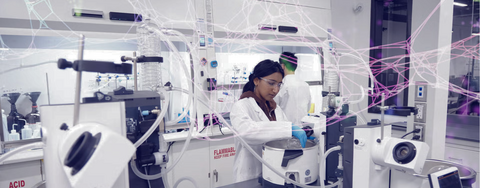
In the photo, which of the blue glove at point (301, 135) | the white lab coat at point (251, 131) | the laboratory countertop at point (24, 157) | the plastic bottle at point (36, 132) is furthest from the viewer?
the plastic bottle at point (36, 132)

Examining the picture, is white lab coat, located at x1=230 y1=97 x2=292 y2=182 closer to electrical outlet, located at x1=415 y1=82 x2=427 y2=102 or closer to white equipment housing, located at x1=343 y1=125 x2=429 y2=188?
white equipment housing, located at x1=343 y1=125 x2=429 y2=188

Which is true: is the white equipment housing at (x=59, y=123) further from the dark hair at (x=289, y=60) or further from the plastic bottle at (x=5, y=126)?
the dark hair at (x=289, y=60)

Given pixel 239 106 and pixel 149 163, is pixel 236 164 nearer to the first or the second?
pixel 239 106

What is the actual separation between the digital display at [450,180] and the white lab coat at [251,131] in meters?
0.73

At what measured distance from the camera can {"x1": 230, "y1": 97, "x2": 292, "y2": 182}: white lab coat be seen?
1.57m

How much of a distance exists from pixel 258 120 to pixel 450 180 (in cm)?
109

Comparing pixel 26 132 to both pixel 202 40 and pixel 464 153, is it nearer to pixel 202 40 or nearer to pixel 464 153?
pixel 202 40

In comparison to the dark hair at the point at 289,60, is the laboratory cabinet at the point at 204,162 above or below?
below

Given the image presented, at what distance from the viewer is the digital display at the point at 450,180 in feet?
3.37

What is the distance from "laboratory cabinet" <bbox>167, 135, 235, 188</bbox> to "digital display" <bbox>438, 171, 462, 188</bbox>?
1.81m

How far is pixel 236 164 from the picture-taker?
1827mm

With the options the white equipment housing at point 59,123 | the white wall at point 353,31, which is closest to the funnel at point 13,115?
the white equipment housing at point 59,123

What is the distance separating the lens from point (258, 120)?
186 centimetres

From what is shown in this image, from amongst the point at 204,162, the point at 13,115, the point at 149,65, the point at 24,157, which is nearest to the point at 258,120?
the point at 149,65
